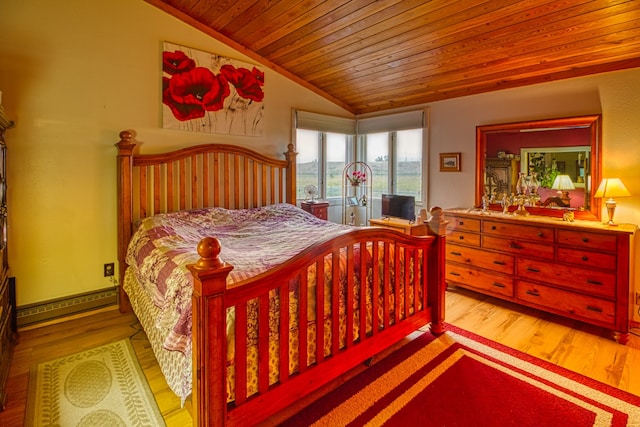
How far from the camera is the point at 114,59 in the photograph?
122 inches

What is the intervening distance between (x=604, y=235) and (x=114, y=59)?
4273 mm

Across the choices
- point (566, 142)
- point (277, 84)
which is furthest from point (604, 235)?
point (277, 84)

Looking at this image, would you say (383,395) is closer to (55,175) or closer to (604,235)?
(604,235)

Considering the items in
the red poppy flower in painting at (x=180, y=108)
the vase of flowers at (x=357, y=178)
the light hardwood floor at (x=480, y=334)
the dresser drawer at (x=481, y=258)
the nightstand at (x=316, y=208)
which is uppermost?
the red poppy flower in painting at (x=180, y=108)

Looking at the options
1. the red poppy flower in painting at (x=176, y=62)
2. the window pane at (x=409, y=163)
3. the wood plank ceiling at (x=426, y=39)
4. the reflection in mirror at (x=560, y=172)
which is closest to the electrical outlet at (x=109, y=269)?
the red poppy flower in painting at (x=176, y=62)

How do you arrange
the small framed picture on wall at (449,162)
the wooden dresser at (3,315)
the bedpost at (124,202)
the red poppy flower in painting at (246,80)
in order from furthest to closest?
the small framed picture on wall at (449,162) < the red poppy flower in painting at (246,80) < the bedpost at (124,202) < the wooden dresser at (3,315)

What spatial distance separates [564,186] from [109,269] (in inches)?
166

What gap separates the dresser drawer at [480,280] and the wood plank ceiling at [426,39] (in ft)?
6.12

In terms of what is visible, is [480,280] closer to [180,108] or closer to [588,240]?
[588,240]

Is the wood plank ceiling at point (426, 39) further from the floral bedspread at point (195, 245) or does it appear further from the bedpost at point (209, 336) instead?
the bedpost at point (209, 336)

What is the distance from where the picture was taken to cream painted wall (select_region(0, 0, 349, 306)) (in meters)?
2.72

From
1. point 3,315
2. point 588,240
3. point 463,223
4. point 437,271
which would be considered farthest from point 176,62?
point 588,240

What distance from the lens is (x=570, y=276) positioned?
9.04 feet

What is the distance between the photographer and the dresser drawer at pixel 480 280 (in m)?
3.13
